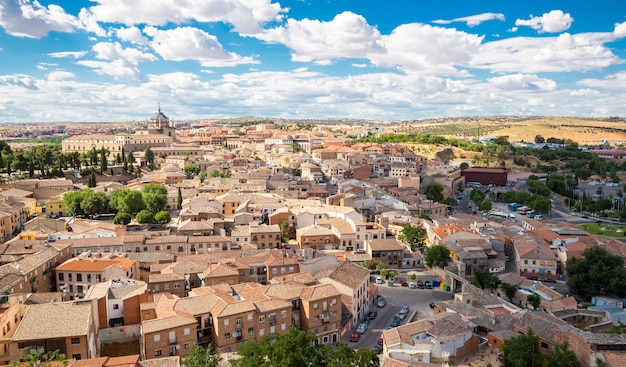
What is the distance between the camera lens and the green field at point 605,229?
50719 mm

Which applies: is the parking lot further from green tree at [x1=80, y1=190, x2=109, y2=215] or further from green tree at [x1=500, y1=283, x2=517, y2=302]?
green tree at [x1=80, y1=190, x2=109, y2=215]

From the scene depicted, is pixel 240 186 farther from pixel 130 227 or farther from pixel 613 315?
pixel 613 315

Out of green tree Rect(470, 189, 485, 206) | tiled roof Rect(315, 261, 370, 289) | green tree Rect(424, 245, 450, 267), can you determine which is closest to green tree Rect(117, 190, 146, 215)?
tiled roof Rect(315, 261, 370, 289)

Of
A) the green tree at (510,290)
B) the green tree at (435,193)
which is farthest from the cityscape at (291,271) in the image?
the green tree at (435,193)

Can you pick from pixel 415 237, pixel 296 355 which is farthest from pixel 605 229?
pixel 296 355

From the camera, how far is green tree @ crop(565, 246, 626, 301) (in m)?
30.5

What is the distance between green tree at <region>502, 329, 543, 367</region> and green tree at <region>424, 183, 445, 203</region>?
137 ft

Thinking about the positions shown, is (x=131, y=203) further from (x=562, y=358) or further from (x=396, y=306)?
(x=562, y=358)

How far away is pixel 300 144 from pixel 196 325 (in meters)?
80.2

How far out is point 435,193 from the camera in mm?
63125

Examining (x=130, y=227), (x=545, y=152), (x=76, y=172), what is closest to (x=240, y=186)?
(x=130, y=227)

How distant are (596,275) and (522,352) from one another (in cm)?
1334

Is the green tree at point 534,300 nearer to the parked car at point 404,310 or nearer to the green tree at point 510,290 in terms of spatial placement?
the green tree at point 510,290

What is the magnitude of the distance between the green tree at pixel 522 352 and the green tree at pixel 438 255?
493 inches
